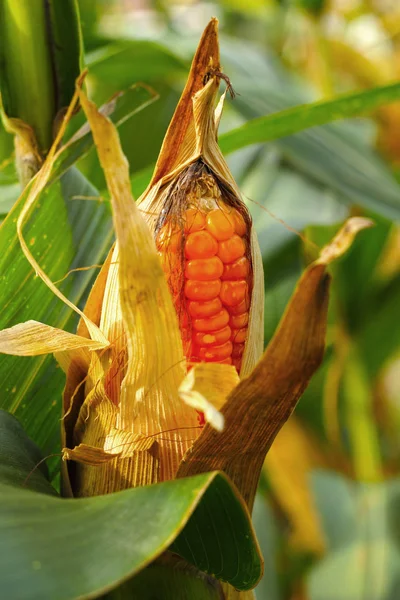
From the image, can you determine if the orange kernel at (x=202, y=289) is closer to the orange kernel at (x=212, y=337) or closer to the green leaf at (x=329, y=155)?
the orange kernel at (x=212, y=337)

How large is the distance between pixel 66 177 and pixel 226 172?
4.9 inches

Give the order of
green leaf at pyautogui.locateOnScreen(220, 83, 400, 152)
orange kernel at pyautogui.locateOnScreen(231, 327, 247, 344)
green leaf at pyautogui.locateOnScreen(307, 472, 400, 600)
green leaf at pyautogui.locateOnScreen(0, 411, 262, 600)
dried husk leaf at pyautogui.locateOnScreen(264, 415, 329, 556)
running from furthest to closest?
dried husk leaf at pyautogui.locateOnScreen(264, 415, 329, 556) < green leaf at pyautogui.locateOnScreen(307, 472, 400, 600) < green leaf at pyautogui.locateOnScreen(220, 83, 400, 152) < orange kernel at pyautogui.locateOnScreen(231, 327, 247, 344) < green leaf at pyautogui.locateOnScreen(0, 411, 262, 600)

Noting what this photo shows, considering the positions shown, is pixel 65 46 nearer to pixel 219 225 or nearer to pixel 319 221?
pixel 219 225

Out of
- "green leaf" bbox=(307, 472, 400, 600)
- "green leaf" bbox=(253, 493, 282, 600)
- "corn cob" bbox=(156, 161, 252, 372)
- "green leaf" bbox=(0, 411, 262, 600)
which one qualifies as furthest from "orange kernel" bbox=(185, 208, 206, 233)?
"green leaf" bbox=(307, 472, 400, 600)

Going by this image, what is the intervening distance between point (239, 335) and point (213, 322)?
0.01m

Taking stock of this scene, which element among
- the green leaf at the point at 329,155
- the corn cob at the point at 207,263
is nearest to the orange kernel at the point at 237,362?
the corn cob at the point at 207,263

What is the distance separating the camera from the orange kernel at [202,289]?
276mm

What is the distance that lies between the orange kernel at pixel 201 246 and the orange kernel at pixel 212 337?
0.03 meters

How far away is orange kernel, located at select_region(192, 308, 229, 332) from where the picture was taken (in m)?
0.28

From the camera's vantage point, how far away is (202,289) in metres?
0.28

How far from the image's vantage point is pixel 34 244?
13.9 inches

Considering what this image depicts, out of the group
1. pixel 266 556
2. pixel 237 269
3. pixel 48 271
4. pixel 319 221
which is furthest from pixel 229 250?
pixel 266 556

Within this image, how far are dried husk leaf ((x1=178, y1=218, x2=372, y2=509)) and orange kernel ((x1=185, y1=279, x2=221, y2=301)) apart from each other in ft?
0.19

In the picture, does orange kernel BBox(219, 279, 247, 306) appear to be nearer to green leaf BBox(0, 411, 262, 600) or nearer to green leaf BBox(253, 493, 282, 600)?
green leaf BBox(0, 411, 262, 600)
